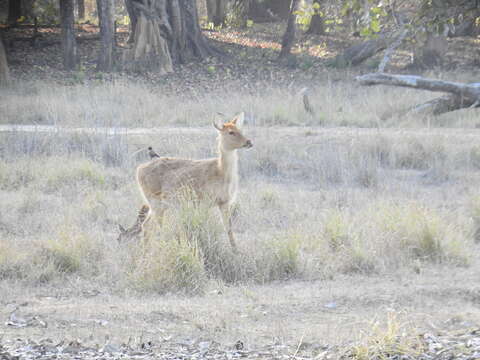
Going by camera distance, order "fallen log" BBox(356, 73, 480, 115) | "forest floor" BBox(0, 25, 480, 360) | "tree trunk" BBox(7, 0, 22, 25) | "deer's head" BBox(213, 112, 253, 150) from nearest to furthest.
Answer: "forest floor" BBox(0, 25, 480, 360), "deer's head" BBox(213, 112, 253, 150), "fallen log" BBox(356, 73, 480, 115), "tree trunk" BBox(7, 0, 22, 25)

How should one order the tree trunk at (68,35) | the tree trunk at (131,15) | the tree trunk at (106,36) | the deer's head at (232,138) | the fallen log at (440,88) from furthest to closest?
the tree trunk at (131,15) → the tree trunk at (68,35) → the tree trunk at (106,36) → the fallen log at (440,88) → the deer's head at (232,138)

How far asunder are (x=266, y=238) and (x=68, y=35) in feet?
59.3

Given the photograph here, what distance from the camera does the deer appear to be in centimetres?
874

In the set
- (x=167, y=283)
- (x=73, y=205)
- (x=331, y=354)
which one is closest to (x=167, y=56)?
(x=73, y=205)

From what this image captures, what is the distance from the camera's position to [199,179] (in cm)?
884

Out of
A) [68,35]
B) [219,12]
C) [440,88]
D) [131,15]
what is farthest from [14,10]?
[440,88]

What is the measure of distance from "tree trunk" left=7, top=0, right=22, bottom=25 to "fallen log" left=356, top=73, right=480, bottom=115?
65.4 ft

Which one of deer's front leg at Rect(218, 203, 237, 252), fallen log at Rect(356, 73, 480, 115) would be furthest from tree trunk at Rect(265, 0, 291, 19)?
deer's front leg at Rect(218, 203, 237, 252)

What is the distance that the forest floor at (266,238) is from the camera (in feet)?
20.2

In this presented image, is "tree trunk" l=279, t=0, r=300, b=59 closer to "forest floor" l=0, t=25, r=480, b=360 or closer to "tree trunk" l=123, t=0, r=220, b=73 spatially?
"tree trunk" l=123, t=0, r=220, b=73

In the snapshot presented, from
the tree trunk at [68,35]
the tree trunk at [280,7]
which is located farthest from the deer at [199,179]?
the tree trunk at [280,7]

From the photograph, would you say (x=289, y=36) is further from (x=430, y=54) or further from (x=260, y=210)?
(x=260, y=210)

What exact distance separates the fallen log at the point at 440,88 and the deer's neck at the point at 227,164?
7642 millimetres

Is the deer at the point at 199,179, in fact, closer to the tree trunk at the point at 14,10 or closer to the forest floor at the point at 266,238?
the forest floor at the point at 266,238
